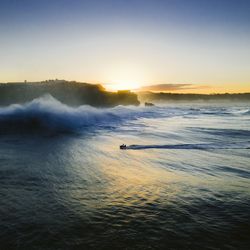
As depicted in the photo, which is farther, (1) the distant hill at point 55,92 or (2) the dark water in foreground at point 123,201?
(1) the distant hill at point 55,92

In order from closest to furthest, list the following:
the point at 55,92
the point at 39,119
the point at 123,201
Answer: the point at 123,201 < the point at 39,119 < the point at 55,92

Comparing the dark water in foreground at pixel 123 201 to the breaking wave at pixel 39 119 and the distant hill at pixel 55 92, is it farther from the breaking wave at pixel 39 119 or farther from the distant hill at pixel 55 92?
the distant hill at pixel 55 92

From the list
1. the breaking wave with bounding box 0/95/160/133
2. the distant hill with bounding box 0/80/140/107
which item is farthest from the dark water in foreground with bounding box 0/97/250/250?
the distant hill with bounding box 0/80/140/107

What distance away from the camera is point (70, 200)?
5.00 m

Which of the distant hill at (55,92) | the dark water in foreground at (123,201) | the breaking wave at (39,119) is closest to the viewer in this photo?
the dark water in foreground at (123,201)

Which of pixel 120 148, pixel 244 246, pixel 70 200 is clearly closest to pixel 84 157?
pixel 120 148

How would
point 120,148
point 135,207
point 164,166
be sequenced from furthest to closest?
point 120,148
point 164,166
point 135,207

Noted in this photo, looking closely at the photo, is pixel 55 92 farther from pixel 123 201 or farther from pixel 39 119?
pixel 123 201

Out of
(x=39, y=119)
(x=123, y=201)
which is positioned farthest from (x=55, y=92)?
(x=123, y=201)

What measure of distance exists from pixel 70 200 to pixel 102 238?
1540 millimetres

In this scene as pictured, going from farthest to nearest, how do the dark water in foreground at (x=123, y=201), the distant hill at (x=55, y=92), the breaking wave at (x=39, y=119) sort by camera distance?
the distant hill at (x=55, y=92) < the breaking wave at (x=39, y=119) < the dark water in foreground at (x=123, y=201)

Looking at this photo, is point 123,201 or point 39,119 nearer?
point 123,201

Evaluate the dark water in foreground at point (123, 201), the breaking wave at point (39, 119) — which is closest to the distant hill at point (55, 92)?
the breaking wave at point (39, 119)

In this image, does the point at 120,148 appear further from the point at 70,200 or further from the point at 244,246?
the point at 244,246
